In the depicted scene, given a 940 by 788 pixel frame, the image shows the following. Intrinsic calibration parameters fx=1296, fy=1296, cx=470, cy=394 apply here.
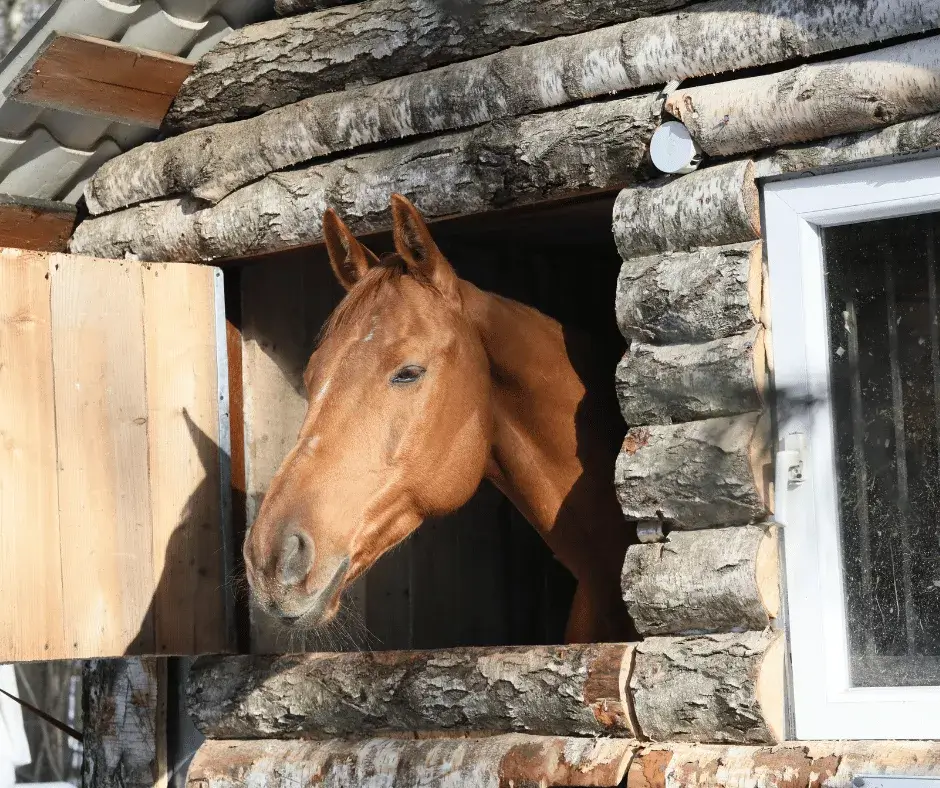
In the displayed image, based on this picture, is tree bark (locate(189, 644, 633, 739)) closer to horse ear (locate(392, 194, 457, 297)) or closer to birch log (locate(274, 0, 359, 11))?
horse ear (locate(392, 194, 457, 297))

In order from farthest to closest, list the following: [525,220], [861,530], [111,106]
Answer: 1. [525,220]
2. [111,106]
3. [861,530]

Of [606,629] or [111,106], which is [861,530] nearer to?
[606,629]

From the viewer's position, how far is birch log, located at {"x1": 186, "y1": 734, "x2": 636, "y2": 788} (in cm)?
297

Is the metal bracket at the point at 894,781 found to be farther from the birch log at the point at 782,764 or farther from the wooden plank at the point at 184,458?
the wooden plank at the point at 184,458

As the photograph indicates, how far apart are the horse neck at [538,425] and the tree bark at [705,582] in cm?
71

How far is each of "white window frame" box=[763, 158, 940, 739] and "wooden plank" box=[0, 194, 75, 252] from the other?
2.39 m

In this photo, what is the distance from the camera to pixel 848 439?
297 cm

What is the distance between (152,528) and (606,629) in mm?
1332

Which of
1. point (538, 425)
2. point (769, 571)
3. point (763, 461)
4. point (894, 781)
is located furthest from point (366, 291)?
point (894, 781)

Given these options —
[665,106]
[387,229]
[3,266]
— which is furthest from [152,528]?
[665,106]

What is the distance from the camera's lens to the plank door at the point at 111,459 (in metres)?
3.34

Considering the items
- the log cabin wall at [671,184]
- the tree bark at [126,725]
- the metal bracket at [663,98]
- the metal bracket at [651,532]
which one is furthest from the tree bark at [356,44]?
the tree bark at [126,725]

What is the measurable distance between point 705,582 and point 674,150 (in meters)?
1.03

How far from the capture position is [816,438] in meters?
2.98
